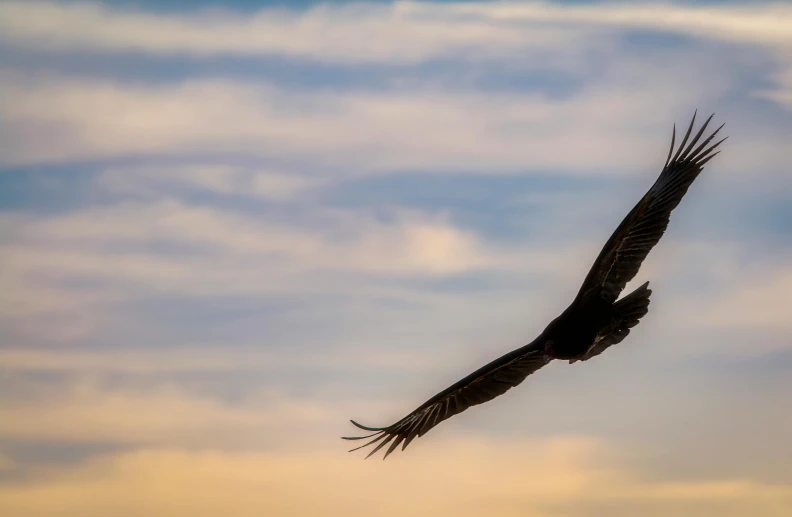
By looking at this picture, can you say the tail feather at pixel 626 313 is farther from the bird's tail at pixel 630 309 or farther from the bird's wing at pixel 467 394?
the bird's wing at pixel 467 394

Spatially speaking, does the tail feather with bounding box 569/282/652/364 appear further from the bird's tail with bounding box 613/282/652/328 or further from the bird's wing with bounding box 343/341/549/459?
the bird's wing with bounding box 343/341/549/459

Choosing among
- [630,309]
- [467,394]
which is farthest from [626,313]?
[467,394]

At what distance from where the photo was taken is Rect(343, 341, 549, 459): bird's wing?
1800 centimetres

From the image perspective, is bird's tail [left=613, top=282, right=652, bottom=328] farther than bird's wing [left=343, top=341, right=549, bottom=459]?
No

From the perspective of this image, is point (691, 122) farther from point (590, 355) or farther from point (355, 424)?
point (355, 424)

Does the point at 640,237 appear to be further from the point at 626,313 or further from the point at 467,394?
the point at 467,394

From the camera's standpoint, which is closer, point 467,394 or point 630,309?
point 630,309

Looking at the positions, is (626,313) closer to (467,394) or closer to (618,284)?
(618,284)

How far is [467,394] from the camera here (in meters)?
18.6

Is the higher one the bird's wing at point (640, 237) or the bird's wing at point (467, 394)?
the bird's wing at point (640, 237)

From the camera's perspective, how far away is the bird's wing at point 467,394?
59.1ft

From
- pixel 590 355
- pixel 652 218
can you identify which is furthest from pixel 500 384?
pixel 652 218

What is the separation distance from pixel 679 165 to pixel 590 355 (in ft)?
10.2

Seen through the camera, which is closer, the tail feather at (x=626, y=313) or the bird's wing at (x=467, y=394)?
the tail feather at (x=626, y=313)
